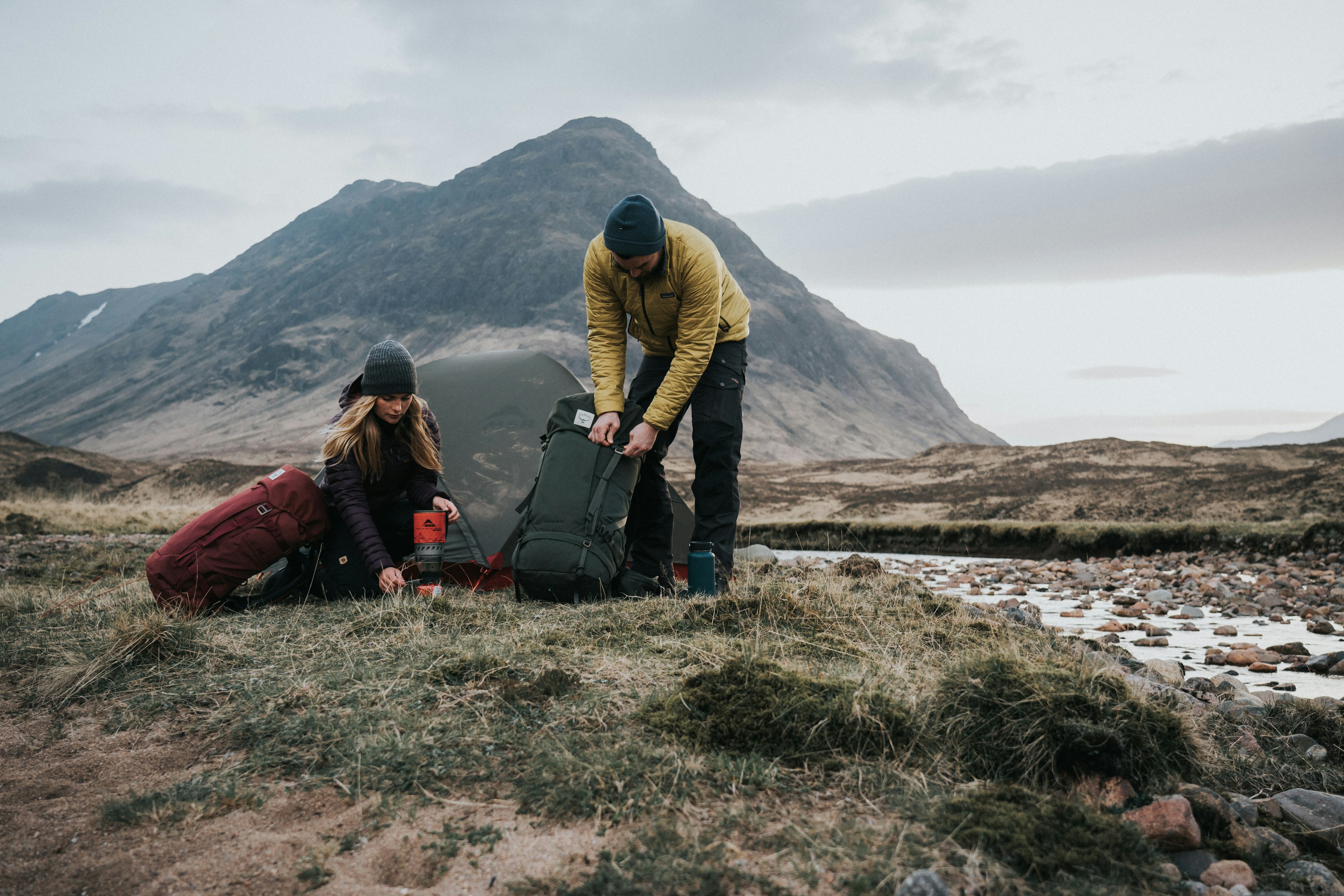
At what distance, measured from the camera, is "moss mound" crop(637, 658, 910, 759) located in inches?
103

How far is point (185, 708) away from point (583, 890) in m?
2.23

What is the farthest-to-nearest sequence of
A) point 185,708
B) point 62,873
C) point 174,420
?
1. point 174,420
2. point 185,708
3. point 62,873

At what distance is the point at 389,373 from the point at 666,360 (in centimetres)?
189

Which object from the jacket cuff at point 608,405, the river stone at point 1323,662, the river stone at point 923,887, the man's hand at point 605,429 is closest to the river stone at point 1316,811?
the river stone at point 923,887

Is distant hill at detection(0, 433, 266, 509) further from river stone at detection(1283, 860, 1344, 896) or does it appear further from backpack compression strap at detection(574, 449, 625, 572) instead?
river stone at detection(1283, 860, 1344, 896)

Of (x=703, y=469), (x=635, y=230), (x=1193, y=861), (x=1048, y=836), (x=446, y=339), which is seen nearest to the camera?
(x=1048, y=836)

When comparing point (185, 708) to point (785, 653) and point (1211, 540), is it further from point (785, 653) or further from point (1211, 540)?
point (1211, 540)

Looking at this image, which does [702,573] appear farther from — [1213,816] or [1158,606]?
[1158,606]

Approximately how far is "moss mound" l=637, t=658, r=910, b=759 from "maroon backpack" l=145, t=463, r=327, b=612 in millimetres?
3017

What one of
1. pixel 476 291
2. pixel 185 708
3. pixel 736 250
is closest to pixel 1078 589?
pixel 185 708

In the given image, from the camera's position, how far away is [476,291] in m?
153

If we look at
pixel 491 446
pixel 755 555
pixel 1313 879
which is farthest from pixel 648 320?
pixel 755 555

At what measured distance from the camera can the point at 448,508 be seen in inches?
209

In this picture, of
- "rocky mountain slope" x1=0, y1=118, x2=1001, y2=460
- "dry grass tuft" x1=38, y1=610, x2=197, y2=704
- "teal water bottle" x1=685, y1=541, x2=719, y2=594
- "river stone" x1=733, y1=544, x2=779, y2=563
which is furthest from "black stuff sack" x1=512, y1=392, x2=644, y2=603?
"rocky mountain slope" x1=0, y1=118, x2=1001, y2=460
